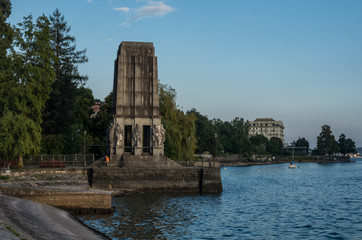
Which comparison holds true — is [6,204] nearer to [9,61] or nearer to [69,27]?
[9,61]

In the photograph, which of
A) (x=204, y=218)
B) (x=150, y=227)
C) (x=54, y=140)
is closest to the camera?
(x=150, y=227)

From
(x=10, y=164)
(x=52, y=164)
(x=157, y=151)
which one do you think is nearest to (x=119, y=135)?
(x=157, y=151)

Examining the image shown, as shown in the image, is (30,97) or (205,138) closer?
(30,97)

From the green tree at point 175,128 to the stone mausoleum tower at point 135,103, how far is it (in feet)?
28.3

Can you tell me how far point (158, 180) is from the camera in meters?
44.8

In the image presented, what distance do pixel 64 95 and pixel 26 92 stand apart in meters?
19.9

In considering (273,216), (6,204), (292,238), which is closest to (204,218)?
(273,216)

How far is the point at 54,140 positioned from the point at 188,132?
19393 mm

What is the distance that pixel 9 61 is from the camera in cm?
4891

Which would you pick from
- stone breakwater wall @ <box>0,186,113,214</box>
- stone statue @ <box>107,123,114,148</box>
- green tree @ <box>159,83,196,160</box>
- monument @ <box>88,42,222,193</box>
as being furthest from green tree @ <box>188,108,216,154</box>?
stone breakwater wall @ <box>0,186,113,214</box>

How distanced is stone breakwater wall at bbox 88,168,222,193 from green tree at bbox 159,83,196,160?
1368 centimetres

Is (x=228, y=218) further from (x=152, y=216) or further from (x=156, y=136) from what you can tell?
(x=156, y=136)

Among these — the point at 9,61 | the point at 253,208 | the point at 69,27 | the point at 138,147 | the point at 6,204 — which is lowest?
the point at 253,208

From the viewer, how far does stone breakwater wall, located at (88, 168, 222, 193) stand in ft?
144
